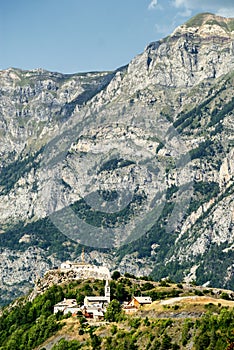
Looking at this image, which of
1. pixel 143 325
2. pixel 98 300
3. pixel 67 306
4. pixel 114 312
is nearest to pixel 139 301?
pixel 114 312

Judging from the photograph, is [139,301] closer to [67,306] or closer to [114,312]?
[114,312]

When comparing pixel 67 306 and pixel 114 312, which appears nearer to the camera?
pixel 114 312

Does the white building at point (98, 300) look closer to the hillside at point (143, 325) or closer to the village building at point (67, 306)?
the village building at point (67, 306)

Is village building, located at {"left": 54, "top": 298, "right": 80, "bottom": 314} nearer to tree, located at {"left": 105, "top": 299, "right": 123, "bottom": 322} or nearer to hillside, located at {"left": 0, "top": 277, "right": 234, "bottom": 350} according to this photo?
hillside, located at {"left": 0, "top": 277, "right": 234, "bottom": 350}

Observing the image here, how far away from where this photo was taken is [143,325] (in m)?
161

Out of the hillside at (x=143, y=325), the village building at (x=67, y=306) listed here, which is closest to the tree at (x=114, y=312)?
the hillside at (x=143, y=325)

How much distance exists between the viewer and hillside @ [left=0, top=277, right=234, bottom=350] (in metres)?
146

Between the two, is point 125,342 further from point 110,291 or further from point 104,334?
point 110,291

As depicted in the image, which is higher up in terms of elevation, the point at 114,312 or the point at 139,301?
the point at 139,301

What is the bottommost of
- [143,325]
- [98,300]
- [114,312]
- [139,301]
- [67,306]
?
[143,325]

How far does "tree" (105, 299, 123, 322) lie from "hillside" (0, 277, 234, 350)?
0.31m

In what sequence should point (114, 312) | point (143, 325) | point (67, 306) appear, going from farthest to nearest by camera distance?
1. point (67, 306)
2. point (114, 312)
3. point (143, 325)

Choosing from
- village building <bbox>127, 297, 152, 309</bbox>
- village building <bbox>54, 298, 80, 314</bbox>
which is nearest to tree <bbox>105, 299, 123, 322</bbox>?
village building <bbox>127, 297, 152, 309</bbox>

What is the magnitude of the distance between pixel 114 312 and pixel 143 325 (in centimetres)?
1339
